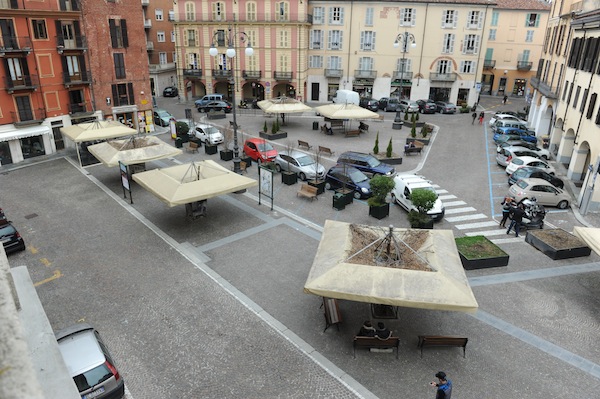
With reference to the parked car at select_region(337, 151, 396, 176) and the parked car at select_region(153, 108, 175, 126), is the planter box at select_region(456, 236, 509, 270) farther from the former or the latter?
the parked car at select_region(153, 108, 175, 126)

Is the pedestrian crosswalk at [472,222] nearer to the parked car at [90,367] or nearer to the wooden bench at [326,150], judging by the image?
the wooden bench at [326,150]

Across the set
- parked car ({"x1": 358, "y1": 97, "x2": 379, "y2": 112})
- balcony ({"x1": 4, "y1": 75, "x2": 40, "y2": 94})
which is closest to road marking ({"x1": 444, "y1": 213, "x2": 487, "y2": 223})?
balcony ({"x1": 4, "y1": 75, "x2": 40, "y2": 94})

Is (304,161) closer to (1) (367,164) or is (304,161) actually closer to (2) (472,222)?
(1) (367,164)

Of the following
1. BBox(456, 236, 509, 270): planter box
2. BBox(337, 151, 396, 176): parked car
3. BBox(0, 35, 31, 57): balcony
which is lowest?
BBox(456, 236, 509, 270): planter box

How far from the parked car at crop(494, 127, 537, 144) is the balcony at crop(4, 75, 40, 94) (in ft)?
113

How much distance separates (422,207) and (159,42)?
2131 inches

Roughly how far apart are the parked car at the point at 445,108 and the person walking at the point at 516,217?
3278cm

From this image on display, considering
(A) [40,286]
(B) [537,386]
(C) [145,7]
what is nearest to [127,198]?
(A) [40,286]

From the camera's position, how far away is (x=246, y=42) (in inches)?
1951

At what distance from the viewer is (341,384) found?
10.2m

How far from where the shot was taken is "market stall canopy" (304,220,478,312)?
10.1 m

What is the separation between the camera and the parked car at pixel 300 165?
79.8ft

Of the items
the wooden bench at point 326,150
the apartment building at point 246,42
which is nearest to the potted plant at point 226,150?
the wooden bench at point 326,150

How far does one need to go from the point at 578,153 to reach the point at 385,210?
14.4 meters
